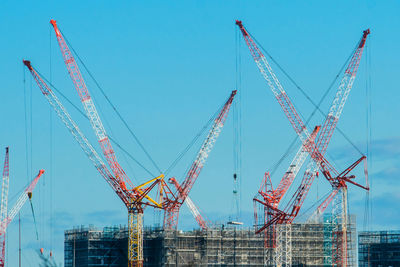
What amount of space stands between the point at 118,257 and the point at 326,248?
4700cm

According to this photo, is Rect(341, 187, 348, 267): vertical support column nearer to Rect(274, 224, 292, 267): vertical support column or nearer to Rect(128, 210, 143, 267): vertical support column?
Rect(274, 224, 292, 267): vertical support column

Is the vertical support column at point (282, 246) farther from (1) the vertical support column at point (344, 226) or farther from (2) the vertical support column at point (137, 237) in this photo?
(2) the vertical support column at point (137, 237)

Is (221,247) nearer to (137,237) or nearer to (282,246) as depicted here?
(282,246)

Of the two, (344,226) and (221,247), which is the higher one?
(344,226)

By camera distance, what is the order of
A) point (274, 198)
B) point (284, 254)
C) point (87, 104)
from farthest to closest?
point (284, 254) → point (274, 198) → point (87, 104)

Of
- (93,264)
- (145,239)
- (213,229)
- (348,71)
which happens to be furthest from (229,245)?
(348,71)

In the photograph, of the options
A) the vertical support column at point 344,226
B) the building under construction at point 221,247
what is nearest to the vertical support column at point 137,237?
the building under construction at point 221,247

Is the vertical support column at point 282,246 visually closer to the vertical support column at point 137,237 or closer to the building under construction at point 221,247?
the building under construction at point 221,247

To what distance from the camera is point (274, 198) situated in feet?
560

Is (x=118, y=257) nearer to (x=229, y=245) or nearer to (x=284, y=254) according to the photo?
(x=229, y=245)

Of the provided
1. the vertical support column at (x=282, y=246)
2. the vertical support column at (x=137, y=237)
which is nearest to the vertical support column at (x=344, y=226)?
the vertical support column at (x=282, y=246)

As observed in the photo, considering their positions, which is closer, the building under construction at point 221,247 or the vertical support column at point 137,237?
the vertical support column at point 137,237

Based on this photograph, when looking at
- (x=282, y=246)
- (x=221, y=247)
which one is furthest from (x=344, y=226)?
(x=221, y=247)

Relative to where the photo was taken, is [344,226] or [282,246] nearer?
[344,226]
